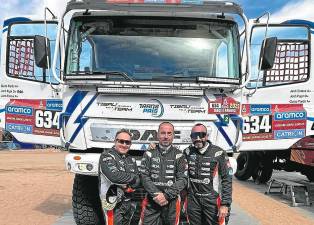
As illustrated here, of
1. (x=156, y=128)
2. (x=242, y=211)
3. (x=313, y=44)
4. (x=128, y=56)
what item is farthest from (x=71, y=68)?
(x=242, y=211)

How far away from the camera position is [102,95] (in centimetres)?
516

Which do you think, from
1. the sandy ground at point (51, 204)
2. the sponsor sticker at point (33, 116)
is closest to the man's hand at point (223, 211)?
the sponsor sticker at point (33, 116)

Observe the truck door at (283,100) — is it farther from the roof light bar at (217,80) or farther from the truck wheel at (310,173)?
the truck wheel at (310,173)

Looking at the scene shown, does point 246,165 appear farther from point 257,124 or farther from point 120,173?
point 120,173

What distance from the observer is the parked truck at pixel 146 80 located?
5.14 meters

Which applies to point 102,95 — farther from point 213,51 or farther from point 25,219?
point 25,219

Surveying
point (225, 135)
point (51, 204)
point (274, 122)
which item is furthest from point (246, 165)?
point (225, 135)

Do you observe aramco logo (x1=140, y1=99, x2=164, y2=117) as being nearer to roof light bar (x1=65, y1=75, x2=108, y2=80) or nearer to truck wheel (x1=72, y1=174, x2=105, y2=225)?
roof light bar (x1=65, y1=75, x2=108, y2=80)

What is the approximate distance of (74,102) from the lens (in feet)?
17.1

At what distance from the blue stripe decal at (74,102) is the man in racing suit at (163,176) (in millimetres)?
1093

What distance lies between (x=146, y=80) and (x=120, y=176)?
1.24 metres

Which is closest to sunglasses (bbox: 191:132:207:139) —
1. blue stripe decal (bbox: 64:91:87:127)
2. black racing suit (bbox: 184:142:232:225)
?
black racing suit (bbox: 184:142:232:225)

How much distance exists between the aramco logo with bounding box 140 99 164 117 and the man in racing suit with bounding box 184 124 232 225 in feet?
1.84

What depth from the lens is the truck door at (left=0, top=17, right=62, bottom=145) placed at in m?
5.73
